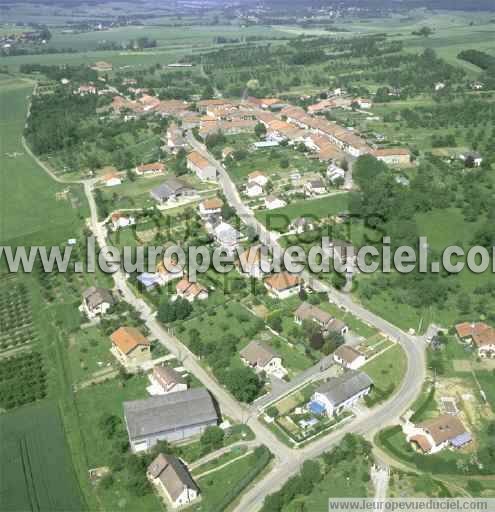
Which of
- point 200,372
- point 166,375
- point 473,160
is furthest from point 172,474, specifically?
point 473,160

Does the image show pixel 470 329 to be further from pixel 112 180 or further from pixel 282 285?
pixel 112 180

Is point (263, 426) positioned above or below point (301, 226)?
below

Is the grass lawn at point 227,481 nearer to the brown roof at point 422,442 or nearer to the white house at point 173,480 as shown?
the white house at point 173,480

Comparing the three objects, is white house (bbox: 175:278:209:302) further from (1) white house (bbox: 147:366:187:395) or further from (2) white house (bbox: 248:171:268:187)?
(2) white house (bbox: 248:171:268:187)

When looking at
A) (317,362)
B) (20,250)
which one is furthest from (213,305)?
(20,250)

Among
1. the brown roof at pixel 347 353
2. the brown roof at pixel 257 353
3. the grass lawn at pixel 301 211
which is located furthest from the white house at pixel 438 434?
the grass lawn at pixel 301 211
